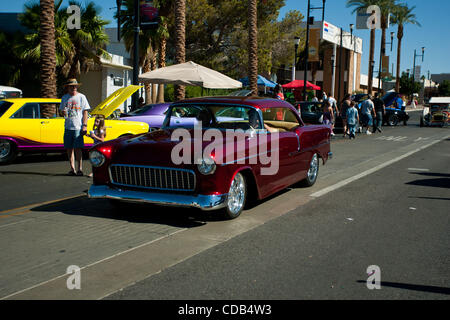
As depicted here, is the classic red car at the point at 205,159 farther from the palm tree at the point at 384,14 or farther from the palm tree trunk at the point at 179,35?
the palm tree at the point at 384,14

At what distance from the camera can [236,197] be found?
611 cm

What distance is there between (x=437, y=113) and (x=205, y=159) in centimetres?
2837

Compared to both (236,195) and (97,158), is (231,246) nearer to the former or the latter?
(236,195)

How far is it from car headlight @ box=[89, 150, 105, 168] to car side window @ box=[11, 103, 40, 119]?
228 inches

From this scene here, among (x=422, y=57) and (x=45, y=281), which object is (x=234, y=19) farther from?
(x=422, y=57)

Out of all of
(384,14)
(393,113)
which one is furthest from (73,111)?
(384,14)

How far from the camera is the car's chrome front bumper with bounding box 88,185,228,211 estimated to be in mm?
5516

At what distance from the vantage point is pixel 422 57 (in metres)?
96.4

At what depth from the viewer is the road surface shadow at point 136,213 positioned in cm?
602

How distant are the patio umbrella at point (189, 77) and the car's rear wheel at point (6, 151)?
6.11m

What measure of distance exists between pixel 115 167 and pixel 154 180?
1.92ft
